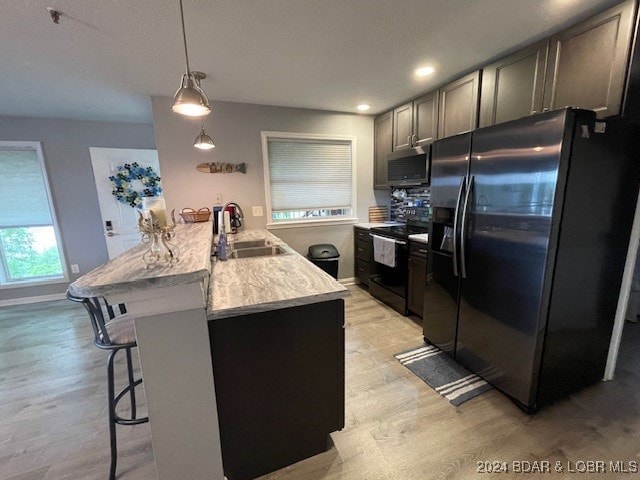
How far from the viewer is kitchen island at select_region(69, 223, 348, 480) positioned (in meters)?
0.98

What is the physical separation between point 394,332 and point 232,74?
282cm

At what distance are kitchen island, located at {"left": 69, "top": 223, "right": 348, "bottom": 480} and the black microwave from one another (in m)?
2.06

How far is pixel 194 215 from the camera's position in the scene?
9.44ft

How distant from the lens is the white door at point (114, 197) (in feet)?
11.8

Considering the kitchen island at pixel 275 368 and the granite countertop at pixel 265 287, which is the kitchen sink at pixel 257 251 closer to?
the granite countertop at pixel 265 287

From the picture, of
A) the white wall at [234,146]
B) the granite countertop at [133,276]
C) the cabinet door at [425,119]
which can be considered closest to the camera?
the granite countertop at [133,276]

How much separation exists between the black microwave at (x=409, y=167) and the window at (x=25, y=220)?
459 cm

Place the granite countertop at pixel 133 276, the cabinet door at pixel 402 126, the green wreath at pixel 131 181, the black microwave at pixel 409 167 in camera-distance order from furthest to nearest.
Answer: the green wreath at pixel 131 181, the cabinet door at pixel 402 126, the black microwave at pixel 409 167, the granite countertop at pixel 133 276

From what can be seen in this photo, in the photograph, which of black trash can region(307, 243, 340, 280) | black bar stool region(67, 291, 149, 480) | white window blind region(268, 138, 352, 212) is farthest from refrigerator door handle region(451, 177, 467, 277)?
white window blind region(268, 138, 352, 212)

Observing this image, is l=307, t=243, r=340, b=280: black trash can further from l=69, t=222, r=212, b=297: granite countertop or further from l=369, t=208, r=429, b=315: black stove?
l=69, t=222, r=212, b=297: granite countertop

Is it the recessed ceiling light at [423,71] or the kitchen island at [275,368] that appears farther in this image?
the recessed ceiling light at [423,71]

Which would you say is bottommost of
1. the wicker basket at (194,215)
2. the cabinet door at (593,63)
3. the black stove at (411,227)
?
the black stove at (411,227)

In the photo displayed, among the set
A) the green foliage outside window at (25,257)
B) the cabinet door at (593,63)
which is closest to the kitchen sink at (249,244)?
the cabinet door at (593,63)

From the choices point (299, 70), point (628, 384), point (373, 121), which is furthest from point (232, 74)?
point (628, 384)
